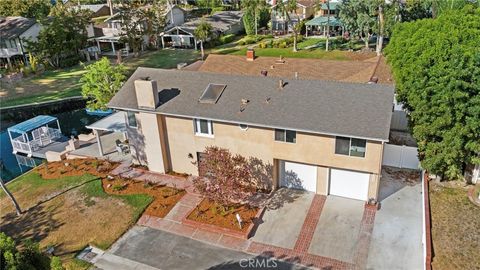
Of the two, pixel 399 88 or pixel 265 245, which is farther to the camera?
pixel 399 88

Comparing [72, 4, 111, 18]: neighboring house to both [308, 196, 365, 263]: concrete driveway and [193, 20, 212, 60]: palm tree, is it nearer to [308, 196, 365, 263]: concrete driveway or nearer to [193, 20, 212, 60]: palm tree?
[193, 20, 212, 60]: palm tree

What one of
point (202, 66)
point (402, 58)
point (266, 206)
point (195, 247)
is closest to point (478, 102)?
point (402, 58)

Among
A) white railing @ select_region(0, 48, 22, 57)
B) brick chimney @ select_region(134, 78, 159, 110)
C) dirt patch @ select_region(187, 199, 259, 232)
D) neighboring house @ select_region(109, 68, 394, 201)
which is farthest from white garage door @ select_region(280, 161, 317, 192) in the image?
white railing @ select_region(0, 48, 22, 57)

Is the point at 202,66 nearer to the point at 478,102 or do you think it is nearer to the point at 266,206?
the point at 266,206

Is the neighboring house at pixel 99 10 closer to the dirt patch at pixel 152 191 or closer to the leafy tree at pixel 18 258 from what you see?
the dirt patch at pixel 152 191

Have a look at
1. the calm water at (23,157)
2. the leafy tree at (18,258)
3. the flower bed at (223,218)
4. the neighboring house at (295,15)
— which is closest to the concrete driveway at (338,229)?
the flower bed at (223,218)

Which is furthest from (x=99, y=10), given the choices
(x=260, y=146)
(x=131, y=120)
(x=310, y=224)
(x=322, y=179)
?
(x=310, y=224)

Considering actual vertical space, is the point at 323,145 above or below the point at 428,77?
below

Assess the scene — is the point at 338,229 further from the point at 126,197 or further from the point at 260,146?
the point at 126,197
